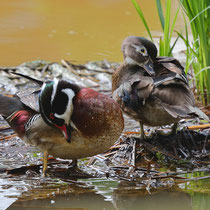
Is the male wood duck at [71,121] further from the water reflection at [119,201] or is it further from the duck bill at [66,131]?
the water reflection at [119,201]

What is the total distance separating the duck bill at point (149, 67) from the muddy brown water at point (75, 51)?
775 millimetres

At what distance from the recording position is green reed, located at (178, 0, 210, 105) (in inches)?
199

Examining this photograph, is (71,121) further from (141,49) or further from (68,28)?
(68,28)

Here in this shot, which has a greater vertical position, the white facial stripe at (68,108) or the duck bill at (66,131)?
the white facial stripe at (68,108)

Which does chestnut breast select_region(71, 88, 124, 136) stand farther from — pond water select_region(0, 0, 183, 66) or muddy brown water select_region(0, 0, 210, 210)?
pond water select_region(0, 0, 183, 66)

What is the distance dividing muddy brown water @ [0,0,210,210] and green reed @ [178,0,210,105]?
88 centimetres

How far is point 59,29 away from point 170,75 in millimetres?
4939

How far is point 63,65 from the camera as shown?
24.0 feet

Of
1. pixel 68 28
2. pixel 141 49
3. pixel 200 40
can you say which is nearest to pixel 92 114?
pixel 141 49

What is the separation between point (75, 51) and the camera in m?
8.09

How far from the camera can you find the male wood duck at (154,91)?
14.3ft

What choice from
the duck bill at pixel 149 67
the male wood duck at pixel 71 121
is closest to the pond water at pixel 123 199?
the male wood duck at pixel 71 121

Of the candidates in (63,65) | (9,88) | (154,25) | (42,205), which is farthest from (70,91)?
(154,25)

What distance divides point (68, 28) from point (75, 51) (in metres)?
1.24
